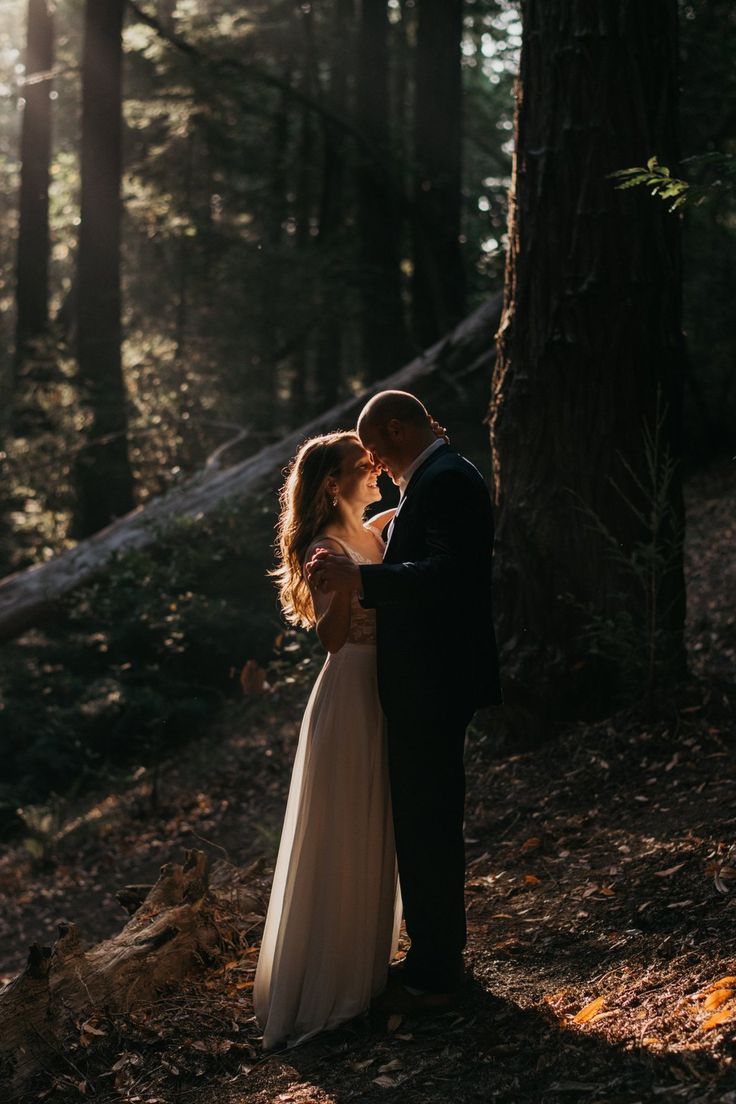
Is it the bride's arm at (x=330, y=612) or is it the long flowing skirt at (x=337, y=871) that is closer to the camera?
the bride's arm at (x=330, y=612)

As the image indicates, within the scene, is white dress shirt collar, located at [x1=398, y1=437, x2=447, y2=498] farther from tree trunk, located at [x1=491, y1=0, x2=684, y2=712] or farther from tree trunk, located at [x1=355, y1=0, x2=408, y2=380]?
tree trunk, located at [x1=355, y1=0, x2=408, y2=380]

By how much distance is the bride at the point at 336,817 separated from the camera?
4.32 m

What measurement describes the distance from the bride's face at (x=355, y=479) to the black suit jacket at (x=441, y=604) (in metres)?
0.16

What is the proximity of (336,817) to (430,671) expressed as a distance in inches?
27.3

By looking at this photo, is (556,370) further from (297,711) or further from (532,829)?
(297,711)

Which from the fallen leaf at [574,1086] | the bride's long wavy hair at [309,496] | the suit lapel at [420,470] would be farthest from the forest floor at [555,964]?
the suit lapel at [420,470]

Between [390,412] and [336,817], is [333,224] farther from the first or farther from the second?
[336,817]

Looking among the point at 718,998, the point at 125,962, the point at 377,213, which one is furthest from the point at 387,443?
the point at 377,213

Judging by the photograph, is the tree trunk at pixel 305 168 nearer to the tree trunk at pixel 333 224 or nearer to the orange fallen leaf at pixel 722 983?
the tree trunk at pixel 333 224

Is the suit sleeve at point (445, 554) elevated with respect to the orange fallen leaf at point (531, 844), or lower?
elevated

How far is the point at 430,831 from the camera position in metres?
4.29

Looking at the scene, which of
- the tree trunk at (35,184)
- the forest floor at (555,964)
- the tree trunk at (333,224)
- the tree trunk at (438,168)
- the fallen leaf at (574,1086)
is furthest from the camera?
the tree trunk at (35,184)

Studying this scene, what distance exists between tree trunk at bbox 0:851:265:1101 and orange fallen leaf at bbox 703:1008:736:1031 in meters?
2.44

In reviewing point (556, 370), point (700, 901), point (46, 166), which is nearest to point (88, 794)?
point (556, 370)
